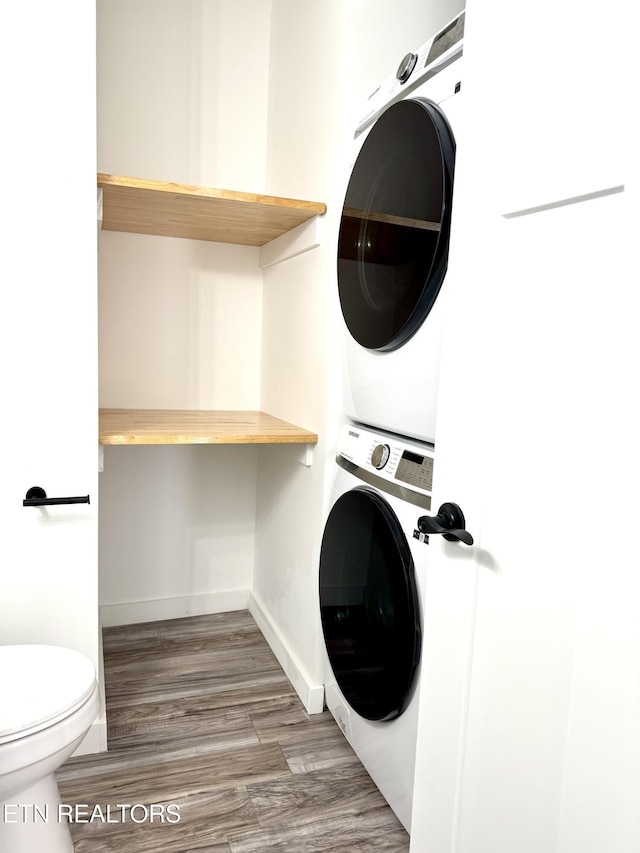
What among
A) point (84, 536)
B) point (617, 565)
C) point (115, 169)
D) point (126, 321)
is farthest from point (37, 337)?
point (617, 565)

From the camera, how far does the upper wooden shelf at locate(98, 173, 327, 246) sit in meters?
1.81

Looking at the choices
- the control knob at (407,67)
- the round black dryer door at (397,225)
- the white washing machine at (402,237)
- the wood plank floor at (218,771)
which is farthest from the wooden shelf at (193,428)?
the control knob at (407,67)

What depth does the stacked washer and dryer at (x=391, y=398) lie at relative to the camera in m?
1.38

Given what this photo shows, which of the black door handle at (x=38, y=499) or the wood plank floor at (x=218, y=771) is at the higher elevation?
the black door handle at (x=38, y=499)

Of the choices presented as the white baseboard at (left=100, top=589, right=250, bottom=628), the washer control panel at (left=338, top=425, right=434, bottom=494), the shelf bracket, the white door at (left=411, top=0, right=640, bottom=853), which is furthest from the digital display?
the white baseboard at (left=100, top=589, right=250, bottom=628)

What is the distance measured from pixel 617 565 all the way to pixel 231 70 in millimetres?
2441

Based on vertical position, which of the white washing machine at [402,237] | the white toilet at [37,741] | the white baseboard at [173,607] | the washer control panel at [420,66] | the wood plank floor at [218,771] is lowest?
the wood plank floor at [218,771]

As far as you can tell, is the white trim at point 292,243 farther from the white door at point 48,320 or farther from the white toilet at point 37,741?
the white toilet at point 37,741

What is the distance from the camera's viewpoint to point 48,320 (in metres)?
1.66

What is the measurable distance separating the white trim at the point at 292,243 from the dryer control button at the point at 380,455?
2.51ft

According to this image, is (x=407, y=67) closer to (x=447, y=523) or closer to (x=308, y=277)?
(x=308, y=277)

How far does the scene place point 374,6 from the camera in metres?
1.88

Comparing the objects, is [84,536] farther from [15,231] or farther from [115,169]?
Result: [115,169]

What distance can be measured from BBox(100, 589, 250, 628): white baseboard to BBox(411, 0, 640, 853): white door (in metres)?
1.70
